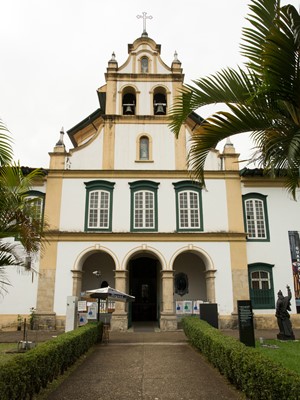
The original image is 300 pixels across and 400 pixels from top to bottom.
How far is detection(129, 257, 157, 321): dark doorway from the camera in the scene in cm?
2292

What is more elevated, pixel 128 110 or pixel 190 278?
pixel 128 110

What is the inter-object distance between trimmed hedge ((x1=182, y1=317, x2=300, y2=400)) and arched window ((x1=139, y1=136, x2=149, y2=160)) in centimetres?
1240

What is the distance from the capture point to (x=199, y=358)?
36.3ft

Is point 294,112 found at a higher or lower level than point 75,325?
higher

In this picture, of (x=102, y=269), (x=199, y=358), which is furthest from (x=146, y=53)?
(x=199, y=358)

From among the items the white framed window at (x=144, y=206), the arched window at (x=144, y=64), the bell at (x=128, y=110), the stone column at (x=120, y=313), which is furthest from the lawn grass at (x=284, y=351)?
the arched window at (x=144, y=64)

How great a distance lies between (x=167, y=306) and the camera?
19.0 metres

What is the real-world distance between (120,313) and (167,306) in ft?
7.85

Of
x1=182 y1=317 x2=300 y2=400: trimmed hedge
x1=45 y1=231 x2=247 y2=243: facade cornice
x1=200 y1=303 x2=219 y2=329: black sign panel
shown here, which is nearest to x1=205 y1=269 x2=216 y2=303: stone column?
x1=45 y1=231 x2=247 y2=243: facade cornice

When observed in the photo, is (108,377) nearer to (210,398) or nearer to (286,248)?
(210,398)

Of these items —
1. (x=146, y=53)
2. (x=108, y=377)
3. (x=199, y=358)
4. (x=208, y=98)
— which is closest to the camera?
(x=208, y=98)

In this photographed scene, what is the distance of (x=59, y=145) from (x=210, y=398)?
1680cm

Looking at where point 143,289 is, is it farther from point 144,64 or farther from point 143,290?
point 144,64

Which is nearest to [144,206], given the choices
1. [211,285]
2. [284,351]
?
[211,285]
